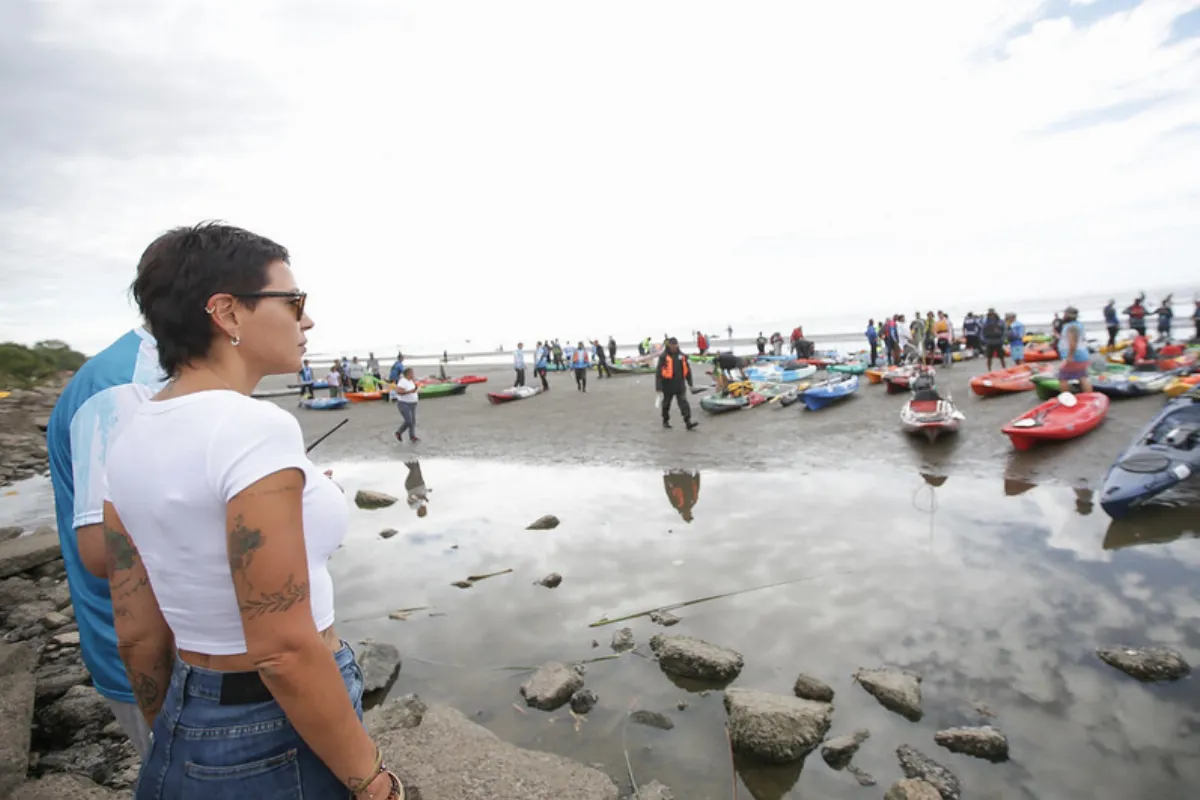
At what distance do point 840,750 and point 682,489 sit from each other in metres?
6.76

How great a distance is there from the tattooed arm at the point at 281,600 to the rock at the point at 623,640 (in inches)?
172

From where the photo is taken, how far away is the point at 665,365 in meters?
15.4

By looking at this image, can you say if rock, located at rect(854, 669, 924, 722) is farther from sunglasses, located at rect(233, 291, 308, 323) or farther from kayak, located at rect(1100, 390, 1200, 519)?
kayak, located at rect(1100, 390, 1200, 519)

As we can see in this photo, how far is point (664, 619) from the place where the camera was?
231 inches

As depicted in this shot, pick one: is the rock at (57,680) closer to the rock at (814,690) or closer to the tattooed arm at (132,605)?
the tattooed arm at (132,605)

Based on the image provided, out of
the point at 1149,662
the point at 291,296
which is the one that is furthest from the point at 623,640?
the point at 291,296

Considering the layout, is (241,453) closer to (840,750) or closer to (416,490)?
(840,750)

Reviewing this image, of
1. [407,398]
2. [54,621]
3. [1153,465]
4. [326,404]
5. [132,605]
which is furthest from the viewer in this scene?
[326,404]

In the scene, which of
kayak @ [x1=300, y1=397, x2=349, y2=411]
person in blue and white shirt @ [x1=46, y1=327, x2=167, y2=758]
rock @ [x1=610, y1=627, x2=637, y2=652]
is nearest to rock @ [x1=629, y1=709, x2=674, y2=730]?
rock @ [x1=610, y1=627, x2=637, y2=652]

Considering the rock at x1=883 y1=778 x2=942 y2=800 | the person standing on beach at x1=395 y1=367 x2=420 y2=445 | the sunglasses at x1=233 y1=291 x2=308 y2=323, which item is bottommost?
the rock at x1=883 y1=778 x2=942 y2=800

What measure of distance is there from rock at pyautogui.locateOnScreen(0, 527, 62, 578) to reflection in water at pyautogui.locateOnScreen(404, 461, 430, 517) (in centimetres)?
474

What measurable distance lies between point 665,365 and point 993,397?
29.6 ft

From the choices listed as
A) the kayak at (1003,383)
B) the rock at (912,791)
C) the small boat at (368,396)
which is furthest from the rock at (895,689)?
the small boat at (368,396)

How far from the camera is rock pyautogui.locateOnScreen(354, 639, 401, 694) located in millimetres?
5023
